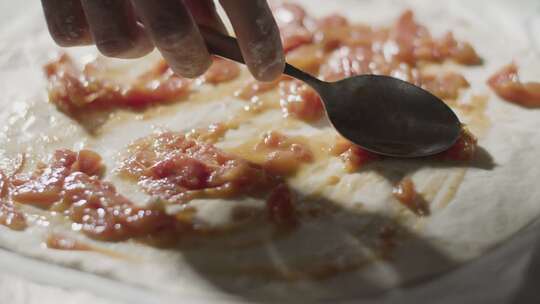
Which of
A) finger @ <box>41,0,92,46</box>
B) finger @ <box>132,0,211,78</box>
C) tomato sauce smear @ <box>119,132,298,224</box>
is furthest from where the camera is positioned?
tomato sauce smear @ <box>119,132,298,224</box>

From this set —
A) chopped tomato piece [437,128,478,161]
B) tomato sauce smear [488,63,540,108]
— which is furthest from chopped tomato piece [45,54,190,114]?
tomato sauce smear [488,63,540,108]

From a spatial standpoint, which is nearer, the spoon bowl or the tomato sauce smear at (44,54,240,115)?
the spoon bowl

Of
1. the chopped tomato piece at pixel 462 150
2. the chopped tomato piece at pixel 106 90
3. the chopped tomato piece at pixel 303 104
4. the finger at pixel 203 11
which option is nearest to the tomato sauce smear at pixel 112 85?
the chopped tomato piece at pixel 106 90

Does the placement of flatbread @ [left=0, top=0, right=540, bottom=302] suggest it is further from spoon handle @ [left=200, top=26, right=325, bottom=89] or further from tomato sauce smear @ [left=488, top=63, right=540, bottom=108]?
spoon handle @ [left=200, top=26, right=325, bottom=89]

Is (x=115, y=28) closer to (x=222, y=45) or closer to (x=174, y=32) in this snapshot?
(x=174, y=32)

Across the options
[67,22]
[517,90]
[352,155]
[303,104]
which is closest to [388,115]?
[352,155]
